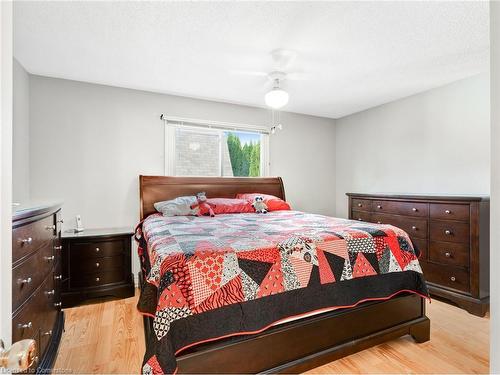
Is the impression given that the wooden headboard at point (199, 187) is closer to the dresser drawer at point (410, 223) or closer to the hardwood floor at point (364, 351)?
the hardwood floor at point (364, 351)

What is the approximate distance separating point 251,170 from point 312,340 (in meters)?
2.88

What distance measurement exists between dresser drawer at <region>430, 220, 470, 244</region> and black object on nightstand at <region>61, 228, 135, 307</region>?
10.7ft

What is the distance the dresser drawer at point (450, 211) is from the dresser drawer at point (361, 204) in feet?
2.52

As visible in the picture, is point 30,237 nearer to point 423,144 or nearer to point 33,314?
point 33,314

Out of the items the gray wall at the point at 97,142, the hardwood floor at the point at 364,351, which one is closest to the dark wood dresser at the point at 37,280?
the hardwood floor at the point at 364,351

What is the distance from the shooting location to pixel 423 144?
3.49m

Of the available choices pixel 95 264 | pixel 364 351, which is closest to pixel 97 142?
pixel 95 264

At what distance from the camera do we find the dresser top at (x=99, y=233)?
9.15 feet

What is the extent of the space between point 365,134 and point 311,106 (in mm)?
1016

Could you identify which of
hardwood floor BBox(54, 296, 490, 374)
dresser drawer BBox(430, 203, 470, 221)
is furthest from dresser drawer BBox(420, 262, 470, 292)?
dresser drawer BBox(430, 203, 470, 221)

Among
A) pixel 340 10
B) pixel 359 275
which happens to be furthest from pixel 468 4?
pixel 359 275

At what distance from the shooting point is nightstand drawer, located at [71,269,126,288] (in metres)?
2.75

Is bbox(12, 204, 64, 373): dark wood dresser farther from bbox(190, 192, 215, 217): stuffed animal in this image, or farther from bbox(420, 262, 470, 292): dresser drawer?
bbox(420, 262, 470, 292): dresser drawer

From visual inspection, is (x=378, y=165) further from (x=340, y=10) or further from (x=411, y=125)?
(x=340, y=10)
